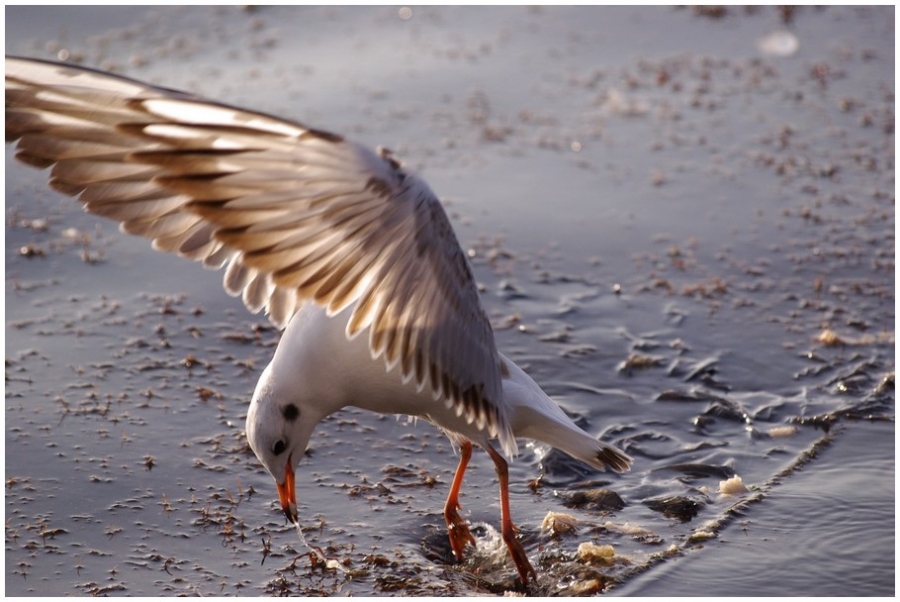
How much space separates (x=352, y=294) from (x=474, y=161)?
5079mm

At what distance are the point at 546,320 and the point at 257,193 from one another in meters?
3.54

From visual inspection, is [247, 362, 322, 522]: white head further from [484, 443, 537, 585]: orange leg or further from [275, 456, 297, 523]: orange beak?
[484, 443, 537, 585]: orange leg

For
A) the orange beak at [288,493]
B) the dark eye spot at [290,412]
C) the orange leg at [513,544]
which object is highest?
the dark eye spot at [290,412]

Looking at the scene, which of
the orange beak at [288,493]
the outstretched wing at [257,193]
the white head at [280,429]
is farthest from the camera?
the orange beak at [288,493]

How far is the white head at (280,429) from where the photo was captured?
500 cm

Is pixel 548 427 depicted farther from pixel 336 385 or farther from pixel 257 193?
pixel 257 193

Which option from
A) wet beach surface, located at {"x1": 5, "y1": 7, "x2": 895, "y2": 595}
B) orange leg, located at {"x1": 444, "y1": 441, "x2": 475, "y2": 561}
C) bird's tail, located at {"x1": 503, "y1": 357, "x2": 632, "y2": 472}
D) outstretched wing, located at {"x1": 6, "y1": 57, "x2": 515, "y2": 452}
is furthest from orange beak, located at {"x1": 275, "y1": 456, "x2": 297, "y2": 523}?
bird's tail, located at {"x1": 503, "y1": 357, "x2": 632, "y2": 472}

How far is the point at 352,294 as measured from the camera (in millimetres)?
4270

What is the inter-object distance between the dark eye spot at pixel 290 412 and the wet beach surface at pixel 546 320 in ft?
1.86

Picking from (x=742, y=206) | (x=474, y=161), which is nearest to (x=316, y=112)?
(x=474, y=161)

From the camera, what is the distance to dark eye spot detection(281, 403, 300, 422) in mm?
5024

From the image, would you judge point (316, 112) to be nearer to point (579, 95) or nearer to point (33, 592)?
point (579, 95)

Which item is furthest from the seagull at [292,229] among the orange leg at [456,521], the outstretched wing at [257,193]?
the orange leg at [456,521]

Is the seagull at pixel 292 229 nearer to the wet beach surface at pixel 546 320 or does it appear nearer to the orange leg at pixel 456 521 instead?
the orange leg at pixel 456 521
